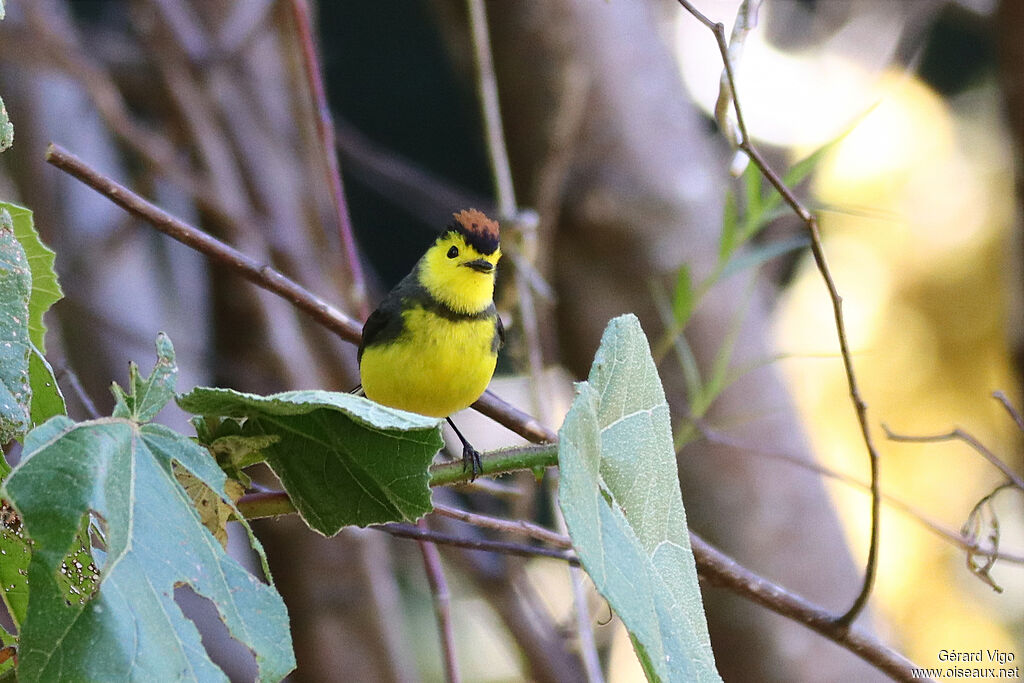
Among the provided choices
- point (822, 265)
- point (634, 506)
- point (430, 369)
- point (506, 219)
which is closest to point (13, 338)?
point (634, 506)

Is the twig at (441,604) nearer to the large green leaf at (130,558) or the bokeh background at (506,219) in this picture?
the bokeh background at (506,219)

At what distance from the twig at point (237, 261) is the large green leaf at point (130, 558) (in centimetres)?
27

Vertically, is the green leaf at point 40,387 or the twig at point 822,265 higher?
the twig at point 822,265

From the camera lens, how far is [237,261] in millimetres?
815

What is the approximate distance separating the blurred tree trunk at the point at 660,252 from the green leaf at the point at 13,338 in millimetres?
1112

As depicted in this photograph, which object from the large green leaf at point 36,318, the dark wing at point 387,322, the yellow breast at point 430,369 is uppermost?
the dark wing at point 387,322

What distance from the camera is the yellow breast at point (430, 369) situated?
1.30 meters

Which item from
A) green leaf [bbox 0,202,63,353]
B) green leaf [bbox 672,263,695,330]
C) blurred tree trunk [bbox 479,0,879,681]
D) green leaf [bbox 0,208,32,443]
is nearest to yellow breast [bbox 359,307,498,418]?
green leaf [bbox 672,263,695,330]

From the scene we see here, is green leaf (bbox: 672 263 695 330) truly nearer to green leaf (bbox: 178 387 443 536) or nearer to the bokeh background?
the bokeh background

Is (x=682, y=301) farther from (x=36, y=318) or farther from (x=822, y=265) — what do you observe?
(x=36, y=318)

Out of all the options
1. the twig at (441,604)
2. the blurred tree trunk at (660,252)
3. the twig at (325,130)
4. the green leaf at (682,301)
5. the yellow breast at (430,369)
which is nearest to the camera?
the twig at (441,604)

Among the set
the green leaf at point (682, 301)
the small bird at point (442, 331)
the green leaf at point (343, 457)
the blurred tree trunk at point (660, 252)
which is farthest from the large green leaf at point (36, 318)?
the blurred tree trunk at point (660, 252)

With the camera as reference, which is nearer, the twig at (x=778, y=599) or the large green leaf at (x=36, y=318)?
the large green leaf at (x=36, y=318)

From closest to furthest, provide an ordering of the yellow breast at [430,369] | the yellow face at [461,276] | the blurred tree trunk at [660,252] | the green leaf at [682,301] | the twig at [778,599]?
the twig at [778,599], the green leaf at [682,301], the yellow breast at [430,369], the yellow face at [461,276], the blurred tree trunk at [660,252]
